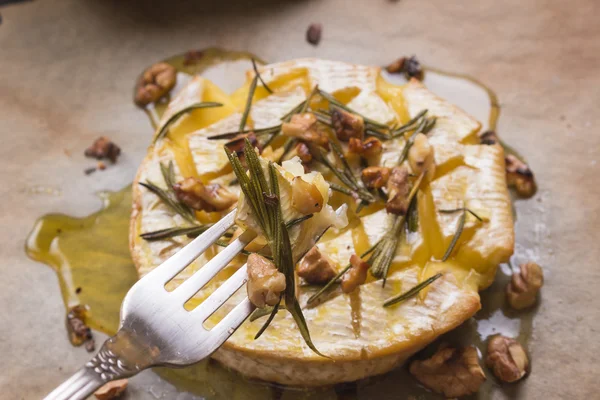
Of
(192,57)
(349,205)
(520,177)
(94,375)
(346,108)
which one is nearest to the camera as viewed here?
(94,375)

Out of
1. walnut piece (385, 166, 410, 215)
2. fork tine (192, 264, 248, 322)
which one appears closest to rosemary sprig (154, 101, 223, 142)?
walnut piece (385, 166, 410, 215)

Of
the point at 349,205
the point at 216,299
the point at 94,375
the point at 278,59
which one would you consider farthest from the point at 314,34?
the point at 94,375

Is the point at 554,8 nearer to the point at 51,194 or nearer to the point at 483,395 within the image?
the point at 483,395

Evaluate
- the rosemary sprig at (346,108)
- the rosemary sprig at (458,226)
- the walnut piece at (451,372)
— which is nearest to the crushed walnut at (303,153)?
the rosemary sprig at (346,108)

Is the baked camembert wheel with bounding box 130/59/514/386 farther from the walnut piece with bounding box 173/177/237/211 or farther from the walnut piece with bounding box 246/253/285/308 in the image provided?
the walnut piece with bounding box 246/253/285/308

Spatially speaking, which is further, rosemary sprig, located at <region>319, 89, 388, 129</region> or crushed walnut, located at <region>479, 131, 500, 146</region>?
crushed walnut, located at <region>479, 131, 500, 146</region>

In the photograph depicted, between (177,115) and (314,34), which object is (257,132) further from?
(314,34)

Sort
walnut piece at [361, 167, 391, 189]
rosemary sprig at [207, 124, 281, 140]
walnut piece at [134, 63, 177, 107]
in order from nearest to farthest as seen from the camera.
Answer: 1. walnut piece at [361, 167, 391, 189]
2. rosemary sprig at [207, 124, 281, 140]
3. walnut piece at [134, 63, 177, 107]

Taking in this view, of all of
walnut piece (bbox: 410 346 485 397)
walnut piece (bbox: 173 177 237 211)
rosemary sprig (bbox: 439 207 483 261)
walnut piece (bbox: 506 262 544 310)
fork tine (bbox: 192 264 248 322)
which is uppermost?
walnut piece (bbox: 173 177 237 211)
